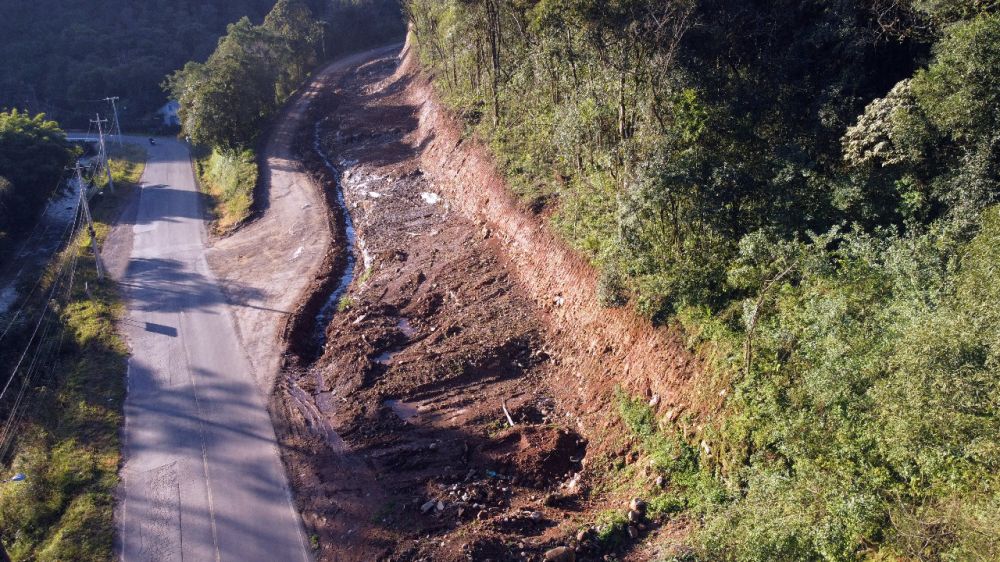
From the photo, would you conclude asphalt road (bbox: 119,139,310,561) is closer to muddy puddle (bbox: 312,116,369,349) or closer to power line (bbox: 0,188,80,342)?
muddy puddle (bbox: 312,116,369,349)

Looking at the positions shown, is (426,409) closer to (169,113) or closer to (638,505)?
(638,505)

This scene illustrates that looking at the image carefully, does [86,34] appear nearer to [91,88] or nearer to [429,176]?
[91,88]

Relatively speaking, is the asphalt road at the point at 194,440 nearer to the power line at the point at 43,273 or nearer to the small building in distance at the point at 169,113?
the power line at the point at 43,273

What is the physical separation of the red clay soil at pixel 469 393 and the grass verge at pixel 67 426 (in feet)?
16.5

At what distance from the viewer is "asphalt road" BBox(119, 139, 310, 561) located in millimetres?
15055

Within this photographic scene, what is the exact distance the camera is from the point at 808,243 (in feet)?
50.8

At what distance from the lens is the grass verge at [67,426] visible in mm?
15391

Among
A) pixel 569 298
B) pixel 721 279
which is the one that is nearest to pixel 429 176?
pixel 569 298

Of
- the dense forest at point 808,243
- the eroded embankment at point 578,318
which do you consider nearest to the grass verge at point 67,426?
the eroded embankment at point 578,318

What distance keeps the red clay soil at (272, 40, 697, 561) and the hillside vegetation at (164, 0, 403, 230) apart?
15.8 meters

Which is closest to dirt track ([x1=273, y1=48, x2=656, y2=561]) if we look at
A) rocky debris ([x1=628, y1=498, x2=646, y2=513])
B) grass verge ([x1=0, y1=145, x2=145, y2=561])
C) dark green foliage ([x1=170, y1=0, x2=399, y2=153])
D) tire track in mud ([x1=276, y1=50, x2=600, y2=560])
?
tire track in mud ([x1=276, y1=50, x2=600, y2=560])

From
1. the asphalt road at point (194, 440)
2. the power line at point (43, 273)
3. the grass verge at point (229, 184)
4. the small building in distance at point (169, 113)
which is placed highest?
the small building in distance at point (169, 113)

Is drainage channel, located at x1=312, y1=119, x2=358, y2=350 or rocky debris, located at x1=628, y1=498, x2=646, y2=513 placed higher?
drainage channel, located at x1=312, y1=119, x2=358, y2=350

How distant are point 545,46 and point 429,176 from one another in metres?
14.2
